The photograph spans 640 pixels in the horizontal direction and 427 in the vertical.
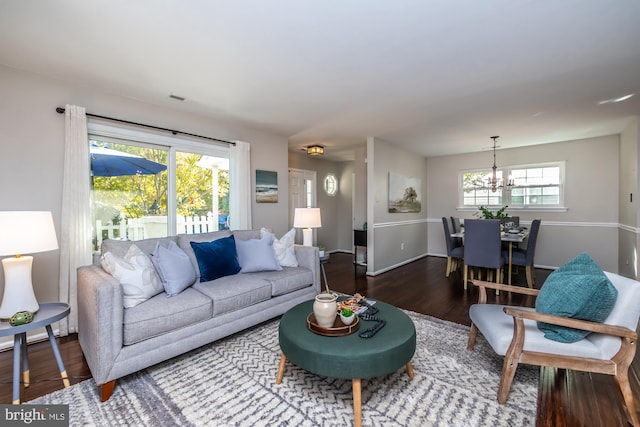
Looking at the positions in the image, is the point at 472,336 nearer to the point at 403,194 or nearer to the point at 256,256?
the point at 256,256

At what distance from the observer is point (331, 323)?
5.90 feet

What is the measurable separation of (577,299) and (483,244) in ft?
8.10

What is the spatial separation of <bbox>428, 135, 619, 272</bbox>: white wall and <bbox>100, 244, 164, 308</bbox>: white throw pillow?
253 inches

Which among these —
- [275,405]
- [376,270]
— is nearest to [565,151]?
[376,270]

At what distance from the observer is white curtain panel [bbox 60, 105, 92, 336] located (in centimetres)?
259

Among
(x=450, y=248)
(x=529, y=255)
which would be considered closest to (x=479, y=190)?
(x=450, y=248)

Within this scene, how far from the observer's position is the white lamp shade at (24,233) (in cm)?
176

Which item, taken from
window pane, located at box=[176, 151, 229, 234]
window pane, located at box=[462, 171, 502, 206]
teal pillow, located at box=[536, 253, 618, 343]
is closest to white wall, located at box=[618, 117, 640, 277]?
window pane, located at box=[462, 171, 502, 206]

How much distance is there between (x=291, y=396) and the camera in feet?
5.78

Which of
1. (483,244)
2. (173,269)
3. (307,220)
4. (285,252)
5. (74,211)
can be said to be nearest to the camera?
(173,269)

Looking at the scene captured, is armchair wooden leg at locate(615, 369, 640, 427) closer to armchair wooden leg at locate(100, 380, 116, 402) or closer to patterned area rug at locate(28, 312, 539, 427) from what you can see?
patterned area rug at locate(28, 312, 539, 427)

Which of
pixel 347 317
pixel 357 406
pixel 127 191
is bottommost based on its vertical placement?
pixel 357 406

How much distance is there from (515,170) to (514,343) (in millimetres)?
5234

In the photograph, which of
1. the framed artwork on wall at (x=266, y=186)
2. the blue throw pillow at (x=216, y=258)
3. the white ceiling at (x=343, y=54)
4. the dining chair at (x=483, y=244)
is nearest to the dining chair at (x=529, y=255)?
the dining chair at (x=483, y=244)
